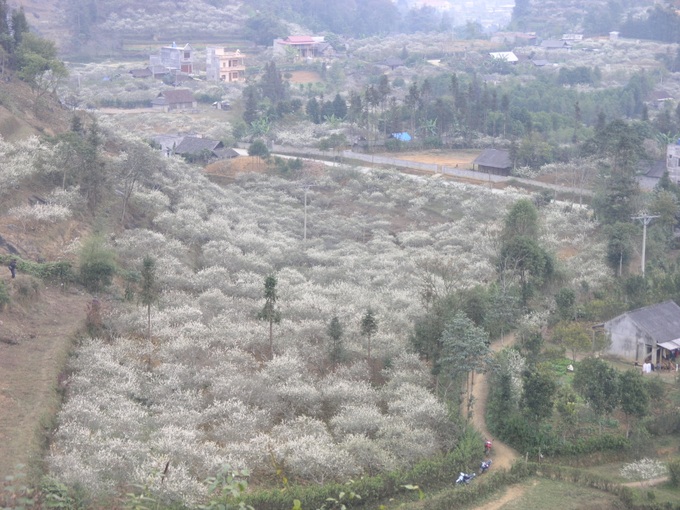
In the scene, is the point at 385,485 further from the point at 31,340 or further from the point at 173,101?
the point at 173,101

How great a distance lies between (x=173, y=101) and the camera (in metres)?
73.3

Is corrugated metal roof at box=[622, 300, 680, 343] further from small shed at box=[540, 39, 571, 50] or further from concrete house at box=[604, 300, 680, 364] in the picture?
small shed at box=[540, 39, 571, 50]

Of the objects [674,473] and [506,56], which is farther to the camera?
[506,56]

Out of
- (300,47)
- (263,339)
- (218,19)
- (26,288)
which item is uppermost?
(218,19)

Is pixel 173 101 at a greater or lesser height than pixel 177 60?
lesser

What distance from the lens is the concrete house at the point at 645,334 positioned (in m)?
27.9

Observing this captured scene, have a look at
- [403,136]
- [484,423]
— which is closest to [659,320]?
[484,423]

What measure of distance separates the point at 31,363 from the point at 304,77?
7426cm

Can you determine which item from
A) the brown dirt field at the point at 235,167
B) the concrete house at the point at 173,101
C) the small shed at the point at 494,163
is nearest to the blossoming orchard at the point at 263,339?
the brown dirt field at the point at 235,167

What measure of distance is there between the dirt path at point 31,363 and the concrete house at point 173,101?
46.9m

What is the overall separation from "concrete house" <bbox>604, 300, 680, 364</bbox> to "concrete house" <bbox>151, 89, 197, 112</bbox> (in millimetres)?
51234

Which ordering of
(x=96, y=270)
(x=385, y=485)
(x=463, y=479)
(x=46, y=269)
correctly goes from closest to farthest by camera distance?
(x=385, y=485) < (x=463, y=479) < (x=46, y=269) < (x=96, y=270)

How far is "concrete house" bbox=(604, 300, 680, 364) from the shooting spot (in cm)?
2792

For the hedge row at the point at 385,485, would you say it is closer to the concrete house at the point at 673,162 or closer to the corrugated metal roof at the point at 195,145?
the concrete house at the point at 673,162
